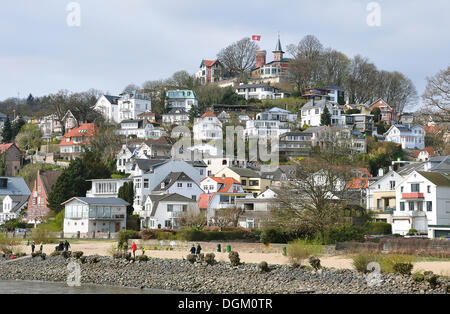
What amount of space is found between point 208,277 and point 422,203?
30794 mm

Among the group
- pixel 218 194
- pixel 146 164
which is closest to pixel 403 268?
pixel 218 194

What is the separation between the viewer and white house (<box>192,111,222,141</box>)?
109375 mm

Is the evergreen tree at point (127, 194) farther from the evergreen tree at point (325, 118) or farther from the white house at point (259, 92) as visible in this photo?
the white house at point (259, 92)

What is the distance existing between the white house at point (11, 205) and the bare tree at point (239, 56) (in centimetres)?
7805

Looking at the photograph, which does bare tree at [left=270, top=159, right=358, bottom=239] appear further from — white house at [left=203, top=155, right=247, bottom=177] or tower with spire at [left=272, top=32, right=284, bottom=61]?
tower with spire at [left=272, top=32, right=284, bottom=61]

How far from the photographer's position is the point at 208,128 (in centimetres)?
11075

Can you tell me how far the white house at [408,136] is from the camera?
109750mm

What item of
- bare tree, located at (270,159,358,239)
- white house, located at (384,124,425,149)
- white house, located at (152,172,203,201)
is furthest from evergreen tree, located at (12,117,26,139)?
bare tree, located at (270,159,358,239)

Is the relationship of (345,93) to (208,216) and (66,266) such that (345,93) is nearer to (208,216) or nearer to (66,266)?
(208,216)

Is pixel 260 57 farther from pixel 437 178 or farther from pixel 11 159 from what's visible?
pixel 437 178

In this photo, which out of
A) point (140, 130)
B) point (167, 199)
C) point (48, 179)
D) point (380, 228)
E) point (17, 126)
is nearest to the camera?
point (380, 228)

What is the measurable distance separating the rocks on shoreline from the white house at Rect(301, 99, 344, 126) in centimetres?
7935

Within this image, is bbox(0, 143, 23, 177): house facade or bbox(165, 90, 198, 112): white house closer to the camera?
bbox(0, 143, 23, 177): house facade

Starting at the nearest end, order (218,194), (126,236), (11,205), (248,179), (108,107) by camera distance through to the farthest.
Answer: (126,236), (218,194), (248,179), (11,205), (108,107)
